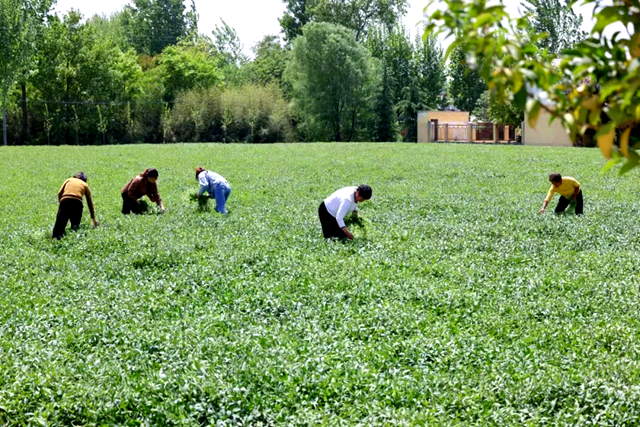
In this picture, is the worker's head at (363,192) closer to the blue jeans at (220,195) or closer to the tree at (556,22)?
the blue jeans at (220,195)

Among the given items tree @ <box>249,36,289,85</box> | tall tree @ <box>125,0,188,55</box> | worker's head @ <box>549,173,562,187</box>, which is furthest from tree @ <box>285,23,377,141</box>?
worker's head @ <box>549,173,562,187</box>

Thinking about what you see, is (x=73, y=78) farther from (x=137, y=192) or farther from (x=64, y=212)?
(x=64, y=212)

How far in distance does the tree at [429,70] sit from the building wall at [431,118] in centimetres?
1097

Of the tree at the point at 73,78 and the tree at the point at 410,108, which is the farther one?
the tree at the point at 410,108

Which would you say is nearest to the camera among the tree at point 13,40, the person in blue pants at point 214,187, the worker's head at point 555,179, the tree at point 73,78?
the worker's head at point 555,179

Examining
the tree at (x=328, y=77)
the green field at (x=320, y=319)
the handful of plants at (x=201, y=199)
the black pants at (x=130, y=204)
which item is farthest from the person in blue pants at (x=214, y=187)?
the tree at (x=328, y=77)

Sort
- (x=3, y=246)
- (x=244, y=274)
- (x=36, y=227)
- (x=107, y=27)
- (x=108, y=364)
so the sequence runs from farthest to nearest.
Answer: (x=107, y=27) < (x=36, y=227) < (x=3, y=246) < (x=244, y=274) < (x=108, y=364)

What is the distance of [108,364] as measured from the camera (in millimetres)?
7203

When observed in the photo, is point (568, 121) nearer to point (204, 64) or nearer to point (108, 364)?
point (108, 364)

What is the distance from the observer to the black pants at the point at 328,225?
544 inches

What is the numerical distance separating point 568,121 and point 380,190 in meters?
21.7

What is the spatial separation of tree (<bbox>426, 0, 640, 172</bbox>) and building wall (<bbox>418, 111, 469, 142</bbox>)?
57.6 m

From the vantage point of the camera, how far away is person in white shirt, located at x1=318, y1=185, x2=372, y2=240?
511 inches

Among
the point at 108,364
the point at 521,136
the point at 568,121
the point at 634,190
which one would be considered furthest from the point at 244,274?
the point at 521,136
